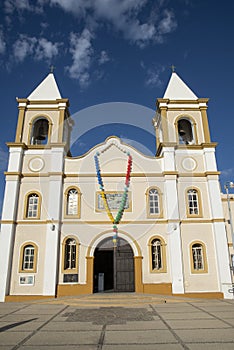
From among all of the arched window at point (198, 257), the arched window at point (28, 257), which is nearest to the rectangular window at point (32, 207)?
the arched window at point (28, 257)

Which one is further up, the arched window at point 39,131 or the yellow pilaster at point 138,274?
the arched window at point 39,131

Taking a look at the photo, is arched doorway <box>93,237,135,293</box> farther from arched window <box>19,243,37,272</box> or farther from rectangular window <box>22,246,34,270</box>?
rectangular window <box>22,246,34,270</box>

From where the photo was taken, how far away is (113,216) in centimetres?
1585

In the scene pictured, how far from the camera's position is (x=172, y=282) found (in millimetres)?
14609

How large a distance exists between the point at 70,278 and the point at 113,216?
161 inches

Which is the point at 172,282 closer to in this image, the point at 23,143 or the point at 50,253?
the point at 50,253

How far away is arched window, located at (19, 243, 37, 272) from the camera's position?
48.5 feet

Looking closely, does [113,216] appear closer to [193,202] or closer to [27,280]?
[193,202]

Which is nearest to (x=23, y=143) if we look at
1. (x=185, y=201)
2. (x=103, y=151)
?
(x=103, y=151)

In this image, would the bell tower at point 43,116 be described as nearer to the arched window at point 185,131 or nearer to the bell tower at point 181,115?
the bell tower at point 181,115

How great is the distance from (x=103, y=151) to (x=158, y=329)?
11.3 metres

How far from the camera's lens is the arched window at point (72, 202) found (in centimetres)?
1603

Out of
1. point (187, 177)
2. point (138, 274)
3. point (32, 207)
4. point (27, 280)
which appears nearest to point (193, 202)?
point (187, 177)

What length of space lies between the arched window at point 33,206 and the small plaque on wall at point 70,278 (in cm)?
377
